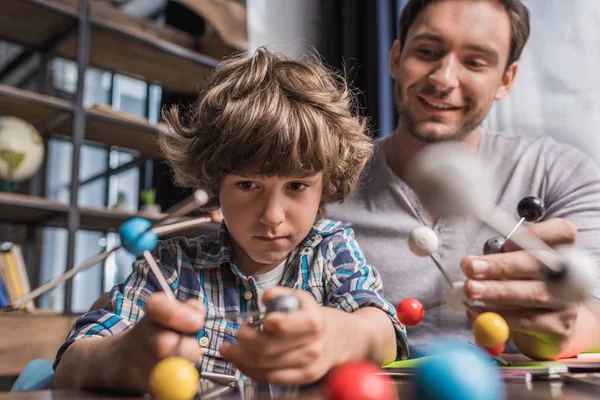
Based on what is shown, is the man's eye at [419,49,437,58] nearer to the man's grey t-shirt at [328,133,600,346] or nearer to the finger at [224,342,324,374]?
the man's grey t-shirt at [328,133,600,346]

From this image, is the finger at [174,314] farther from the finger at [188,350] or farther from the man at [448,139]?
the man at [448,139]

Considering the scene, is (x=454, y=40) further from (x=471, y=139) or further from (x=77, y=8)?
(x=77, y=8)

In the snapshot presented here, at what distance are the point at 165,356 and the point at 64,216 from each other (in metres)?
1.96

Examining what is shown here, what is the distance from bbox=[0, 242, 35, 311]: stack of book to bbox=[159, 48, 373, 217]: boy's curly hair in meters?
1.24

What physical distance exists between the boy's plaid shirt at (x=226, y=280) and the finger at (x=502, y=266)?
0.62 feet

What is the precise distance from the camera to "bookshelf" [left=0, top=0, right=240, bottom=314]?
2.10 meters

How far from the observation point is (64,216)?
7.34 ft

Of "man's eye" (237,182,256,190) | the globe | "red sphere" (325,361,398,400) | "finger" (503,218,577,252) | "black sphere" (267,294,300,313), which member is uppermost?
the globe

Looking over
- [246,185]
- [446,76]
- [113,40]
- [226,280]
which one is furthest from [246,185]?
[113,40]

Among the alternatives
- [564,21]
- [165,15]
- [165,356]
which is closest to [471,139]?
[564,21]

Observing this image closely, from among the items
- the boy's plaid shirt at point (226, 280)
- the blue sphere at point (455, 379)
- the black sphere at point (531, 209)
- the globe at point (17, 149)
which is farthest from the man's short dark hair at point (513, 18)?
the globe at point (17, 149)

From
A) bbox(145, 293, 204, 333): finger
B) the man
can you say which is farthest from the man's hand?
the man

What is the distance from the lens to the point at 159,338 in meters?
0.46

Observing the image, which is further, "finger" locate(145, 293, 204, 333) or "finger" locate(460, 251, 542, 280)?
"finger" locate(460, 251, 542, 280)
